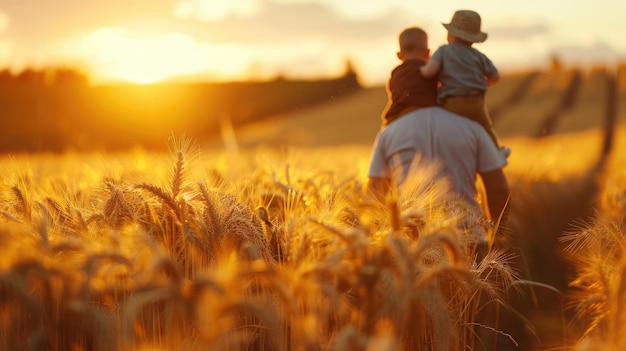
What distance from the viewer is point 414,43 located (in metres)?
4.36

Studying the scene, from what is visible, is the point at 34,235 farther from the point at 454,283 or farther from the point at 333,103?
the point at 333,103

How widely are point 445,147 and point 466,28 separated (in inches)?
31.3

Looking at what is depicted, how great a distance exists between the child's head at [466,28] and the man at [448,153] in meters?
0.48

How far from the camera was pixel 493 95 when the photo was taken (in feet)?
135

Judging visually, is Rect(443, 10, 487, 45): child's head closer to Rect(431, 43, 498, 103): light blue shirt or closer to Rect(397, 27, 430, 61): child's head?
Rect(431, 43, 498, 103): light blue shirt

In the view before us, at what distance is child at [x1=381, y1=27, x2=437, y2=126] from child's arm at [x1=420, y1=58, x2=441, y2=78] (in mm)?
56

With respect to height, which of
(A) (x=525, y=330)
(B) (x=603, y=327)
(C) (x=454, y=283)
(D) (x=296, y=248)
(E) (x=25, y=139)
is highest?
(E) (x=25, y=139)

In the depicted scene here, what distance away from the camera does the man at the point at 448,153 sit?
13.5 feet

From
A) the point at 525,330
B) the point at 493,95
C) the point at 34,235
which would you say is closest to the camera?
the point at 34,235

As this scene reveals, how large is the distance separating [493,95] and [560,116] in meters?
8.73

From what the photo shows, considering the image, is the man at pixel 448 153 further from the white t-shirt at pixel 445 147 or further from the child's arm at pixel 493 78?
the child's arm at pixel 493 78

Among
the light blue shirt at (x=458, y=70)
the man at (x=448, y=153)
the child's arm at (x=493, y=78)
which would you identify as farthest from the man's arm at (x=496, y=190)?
the child's arm at (x=493, y=78)

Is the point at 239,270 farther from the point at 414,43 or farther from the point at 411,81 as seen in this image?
the point at 414,43

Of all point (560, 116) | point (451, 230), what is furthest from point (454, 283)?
point (560, 116)
